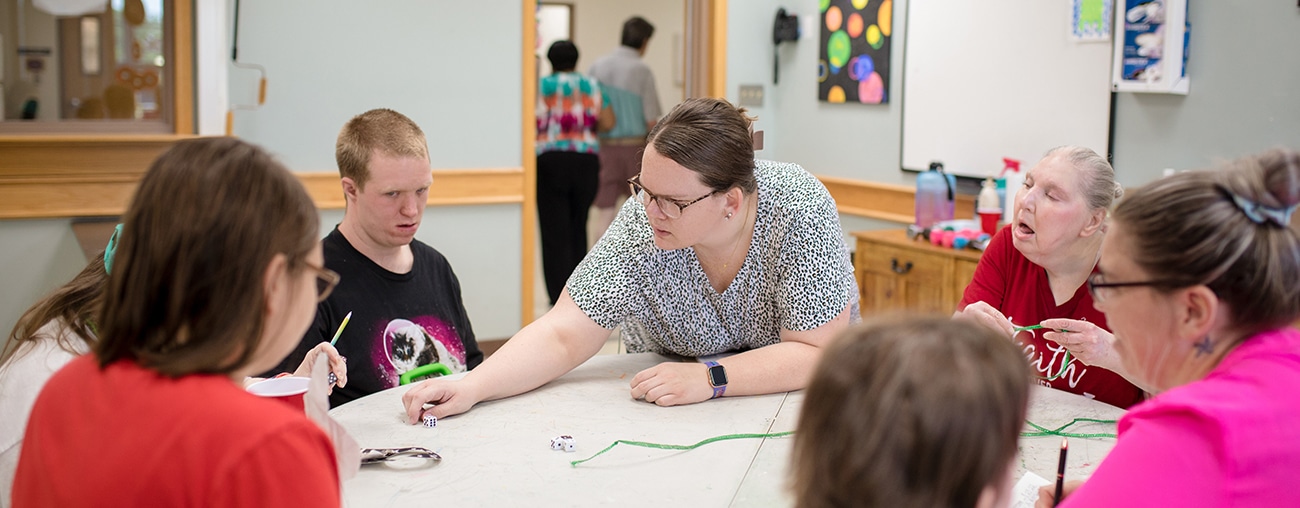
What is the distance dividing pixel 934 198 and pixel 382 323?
9.04ft

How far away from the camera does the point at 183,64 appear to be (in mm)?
3930

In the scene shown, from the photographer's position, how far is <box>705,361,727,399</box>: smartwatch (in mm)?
1943

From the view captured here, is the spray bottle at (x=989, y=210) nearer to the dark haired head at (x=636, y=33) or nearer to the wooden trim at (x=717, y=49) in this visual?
the wooden trim at (x=717, y=49)

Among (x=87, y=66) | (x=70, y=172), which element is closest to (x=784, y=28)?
(x=87, y=66)

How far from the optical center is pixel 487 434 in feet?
5.76

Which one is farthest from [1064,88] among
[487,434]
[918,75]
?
[487,434]

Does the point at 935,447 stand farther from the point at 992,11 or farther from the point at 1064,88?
the point at 992,11

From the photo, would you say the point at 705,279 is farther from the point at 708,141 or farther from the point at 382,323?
the point at 382,323

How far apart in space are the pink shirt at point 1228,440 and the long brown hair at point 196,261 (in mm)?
846

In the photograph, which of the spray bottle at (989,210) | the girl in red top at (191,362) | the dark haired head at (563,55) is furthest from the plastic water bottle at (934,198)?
the girl in red top at (191,362)

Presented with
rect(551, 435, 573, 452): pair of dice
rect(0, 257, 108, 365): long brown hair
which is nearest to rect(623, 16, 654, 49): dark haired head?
rect(551, 435, 573, 452): pair of dice

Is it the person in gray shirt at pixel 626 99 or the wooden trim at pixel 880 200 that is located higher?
the person in gray shirt at pixel 626 99

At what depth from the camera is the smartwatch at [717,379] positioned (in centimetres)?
194

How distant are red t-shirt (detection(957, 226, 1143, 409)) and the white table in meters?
0.07
